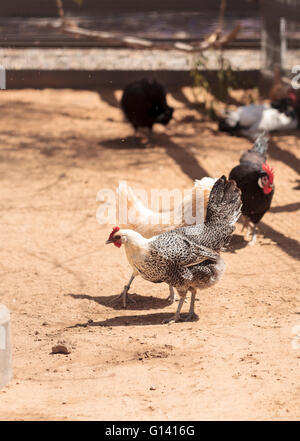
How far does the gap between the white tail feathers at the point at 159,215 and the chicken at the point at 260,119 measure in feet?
15.3

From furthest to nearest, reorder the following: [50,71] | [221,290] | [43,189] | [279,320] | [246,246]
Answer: [50,71] < [43,189] < [246,246] < [221,290] < [279,320]

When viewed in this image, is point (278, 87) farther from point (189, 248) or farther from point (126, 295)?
point (189, 248)

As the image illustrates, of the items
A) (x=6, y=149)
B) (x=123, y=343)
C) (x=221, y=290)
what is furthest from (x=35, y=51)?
(x=123, y=343)

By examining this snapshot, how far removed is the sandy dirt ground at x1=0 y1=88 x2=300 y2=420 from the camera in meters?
3.62

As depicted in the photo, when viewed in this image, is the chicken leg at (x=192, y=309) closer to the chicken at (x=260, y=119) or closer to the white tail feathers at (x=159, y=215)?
the white tail feathers at (x=159, y=215)

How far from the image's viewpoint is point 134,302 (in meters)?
5.28

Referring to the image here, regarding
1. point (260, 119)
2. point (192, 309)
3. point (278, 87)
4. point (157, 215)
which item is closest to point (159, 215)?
point (157, 215)

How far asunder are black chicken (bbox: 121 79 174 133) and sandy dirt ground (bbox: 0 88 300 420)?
1.16 ft

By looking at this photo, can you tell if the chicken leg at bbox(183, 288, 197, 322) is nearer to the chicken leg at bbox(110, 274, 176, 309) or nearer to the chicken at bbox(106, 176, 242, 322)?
the chicken at bbox(106, 176, 242, 322)

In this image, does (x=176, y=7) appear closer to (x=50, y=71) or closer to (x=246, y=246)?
(x=50, y=71)

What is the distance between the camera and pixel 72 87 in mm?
12133

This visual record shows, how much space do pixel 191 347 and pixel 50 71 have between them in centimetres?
866

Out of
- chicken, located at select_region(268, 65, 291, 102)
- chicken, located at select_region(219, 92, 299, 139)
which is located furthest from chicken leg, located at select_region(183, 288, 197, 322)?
chicken, located at select_region(268, 65, 291, 102)

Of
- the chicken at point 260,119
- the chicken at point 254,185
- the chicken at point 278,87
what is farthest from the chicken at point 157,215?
the chicken at point 278,87
